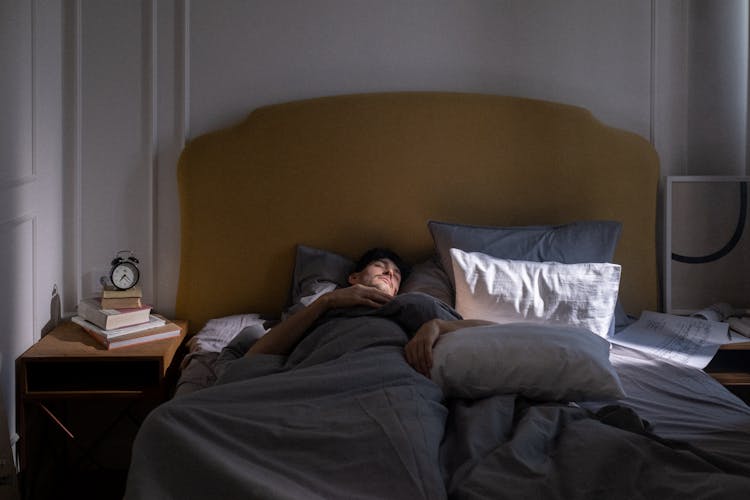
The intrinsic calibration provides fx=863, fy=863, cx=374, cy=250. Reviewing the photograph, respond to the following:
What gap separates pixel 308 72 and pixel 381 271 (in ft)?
2.87

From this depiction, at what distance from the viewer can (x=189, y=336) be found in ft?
10.5

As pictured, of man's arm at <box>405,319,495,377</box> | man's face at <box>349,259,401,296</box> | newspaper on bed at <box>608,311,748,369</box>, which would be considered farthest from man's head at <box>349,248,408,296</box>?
newspaper on bed at <box>608,311,748,369</box>

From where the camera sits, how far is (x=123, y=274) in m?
3.04

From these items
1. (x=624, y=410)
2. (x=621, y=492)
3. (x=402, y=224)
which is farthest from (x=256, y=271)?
(x=621, y=492)

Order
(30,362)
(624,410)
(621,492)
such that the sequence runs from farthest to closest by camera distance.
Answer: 1. (30,362)
2. (624,410)
3. (621,492)

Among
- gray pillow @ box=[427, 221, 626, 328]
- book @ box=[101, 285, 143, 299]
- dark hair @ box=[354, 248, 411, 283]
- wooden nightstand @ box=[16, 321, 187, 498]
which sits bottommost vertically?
wooden nightstand @ box=[16, 321, 187, 498]

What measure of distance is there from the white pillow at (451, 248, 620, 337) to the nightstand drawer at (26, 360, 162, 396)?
1.06 m

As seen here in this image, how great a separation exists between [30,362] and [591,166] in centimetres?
207

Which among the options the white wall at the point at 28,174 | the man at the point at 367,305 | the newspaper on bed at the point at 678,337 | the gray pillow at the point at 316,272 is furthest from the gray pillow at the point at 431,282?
the white wall at the point at 28,174

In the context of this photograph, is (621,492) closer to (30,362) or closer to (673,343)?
(673,343)

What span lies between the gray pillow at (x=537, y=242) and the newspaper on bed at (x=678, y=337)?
0.35 ft

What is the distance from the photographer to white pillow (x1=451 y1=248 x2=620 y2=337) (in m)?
2.82

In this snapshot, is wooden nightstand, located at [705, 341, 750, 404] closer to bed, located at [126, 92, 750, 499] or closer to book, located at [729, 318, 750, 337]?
book, located at [729, 318, 750, 337]

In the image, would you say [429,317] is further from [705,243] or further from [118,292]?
[705,243]
